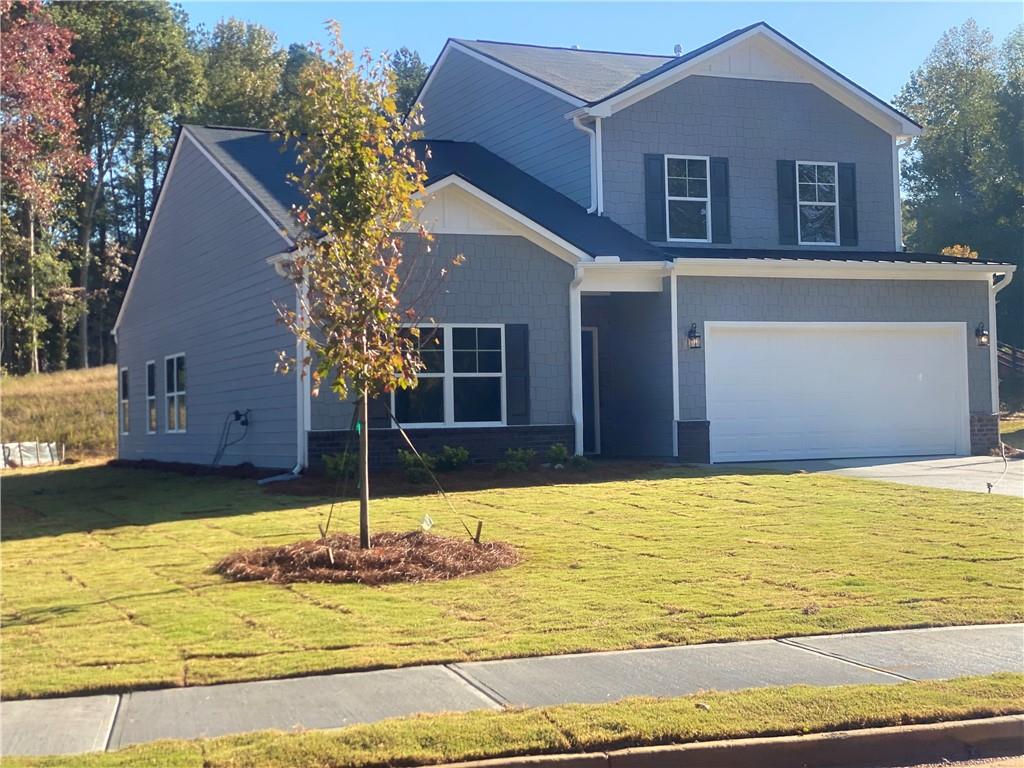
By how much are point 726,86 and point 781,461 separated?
24.4 ft

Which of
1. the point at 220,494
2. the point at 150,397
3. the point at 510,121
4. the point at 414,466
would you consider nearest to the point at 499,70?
the point at 510,121

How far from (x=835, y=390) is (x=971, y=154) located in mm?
28135

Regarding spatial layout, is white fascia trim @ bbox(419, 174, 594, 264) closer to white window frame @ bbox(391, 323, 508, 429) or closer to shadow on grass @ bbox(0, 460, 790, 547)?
white window frame @ bbox(391, 323, 508, 429)

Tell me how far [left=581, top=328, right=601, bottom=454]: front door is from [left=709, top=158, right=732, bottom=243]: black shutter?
301 cm

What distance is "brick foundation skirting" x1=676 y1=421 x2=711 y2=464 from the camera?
61.0 ft

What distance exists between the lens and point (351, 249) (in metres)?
10.4

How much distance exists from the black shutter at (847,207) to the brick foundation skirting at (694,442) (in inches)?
237

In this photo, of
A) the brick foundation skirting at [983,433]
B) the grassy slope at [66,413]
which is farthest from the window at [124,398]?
the brick foundation skirting at [983,433]

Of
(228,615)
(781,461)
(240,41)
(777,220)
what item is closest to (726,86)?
(777,220)

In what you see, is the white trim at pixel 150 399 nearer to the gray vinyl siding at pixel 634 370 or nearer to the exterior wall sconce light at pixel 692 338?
the gray vinyl siding at pixel 634 370

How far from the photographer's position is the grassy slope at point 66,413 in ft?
112

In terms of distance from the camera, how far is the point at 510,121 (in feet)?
76.5

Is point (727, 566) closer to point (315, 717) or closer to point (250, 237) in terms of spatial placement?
point (315, 717)

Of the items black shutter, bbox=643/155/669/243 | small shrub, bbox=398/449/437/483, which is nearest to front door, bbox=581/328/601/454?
black shutter, bbox=643/155/669/243
